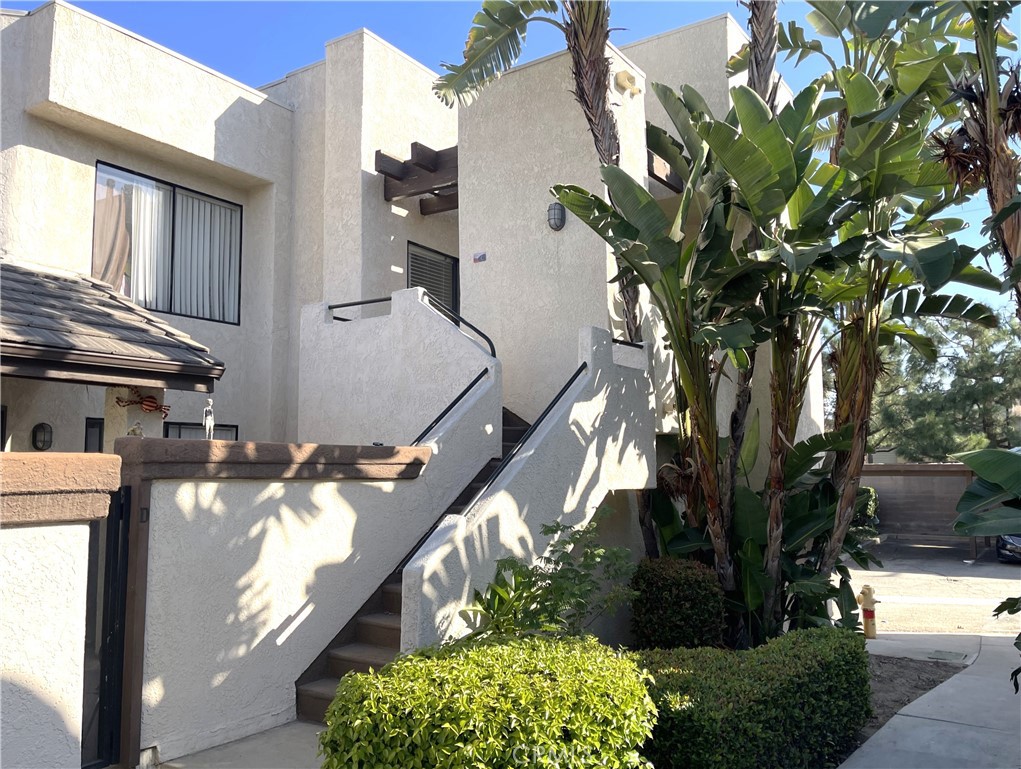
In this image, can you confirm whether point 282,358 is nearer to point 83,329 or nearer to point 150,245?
point 150,245

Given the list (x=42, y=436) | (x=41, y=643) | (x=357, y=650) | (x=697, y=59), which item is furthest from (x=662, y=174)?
(x=41, y=643)

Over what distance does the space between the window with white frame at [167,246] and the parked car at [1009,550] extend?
67.0ft

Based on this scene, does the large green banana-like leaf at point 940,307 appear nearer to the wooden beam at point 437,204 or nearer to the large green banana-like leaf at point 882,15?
the large green banana-like leaf at point 882,15

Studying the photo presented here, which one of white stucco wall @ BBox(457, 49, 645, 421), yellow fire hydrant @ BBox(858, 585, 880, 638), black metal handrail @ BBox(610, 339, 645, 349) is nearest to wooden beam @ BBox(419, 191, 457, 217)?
white stucco wall @ BBox(457, 49, 645, 421)

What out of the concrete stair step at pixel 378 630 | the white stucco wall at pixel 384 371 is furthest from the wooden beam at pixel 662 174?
the concrete stair step at pixel 378 630

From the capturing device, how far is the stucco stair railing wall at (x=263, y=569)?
612 cm

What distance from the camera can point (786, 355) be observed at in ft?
30.9

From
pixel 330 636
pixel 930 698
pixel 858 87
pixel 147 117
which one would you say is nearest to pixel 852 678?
pixel 930 698

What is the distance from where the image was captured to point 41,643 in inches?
151

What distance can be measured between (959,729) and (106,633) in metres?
7.22

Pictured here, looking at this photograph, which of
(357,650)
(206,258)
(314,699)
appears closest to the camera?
(314,699)

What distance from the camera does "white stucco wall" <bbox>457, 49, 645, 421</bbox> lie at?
11023mm

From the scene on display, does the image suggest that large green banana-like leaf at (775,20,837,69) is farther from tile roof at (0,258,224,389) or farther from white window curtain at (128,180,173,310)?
white window curtain at (128,180,173,310)

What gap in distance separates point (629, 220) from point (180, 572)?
5.34 meters
